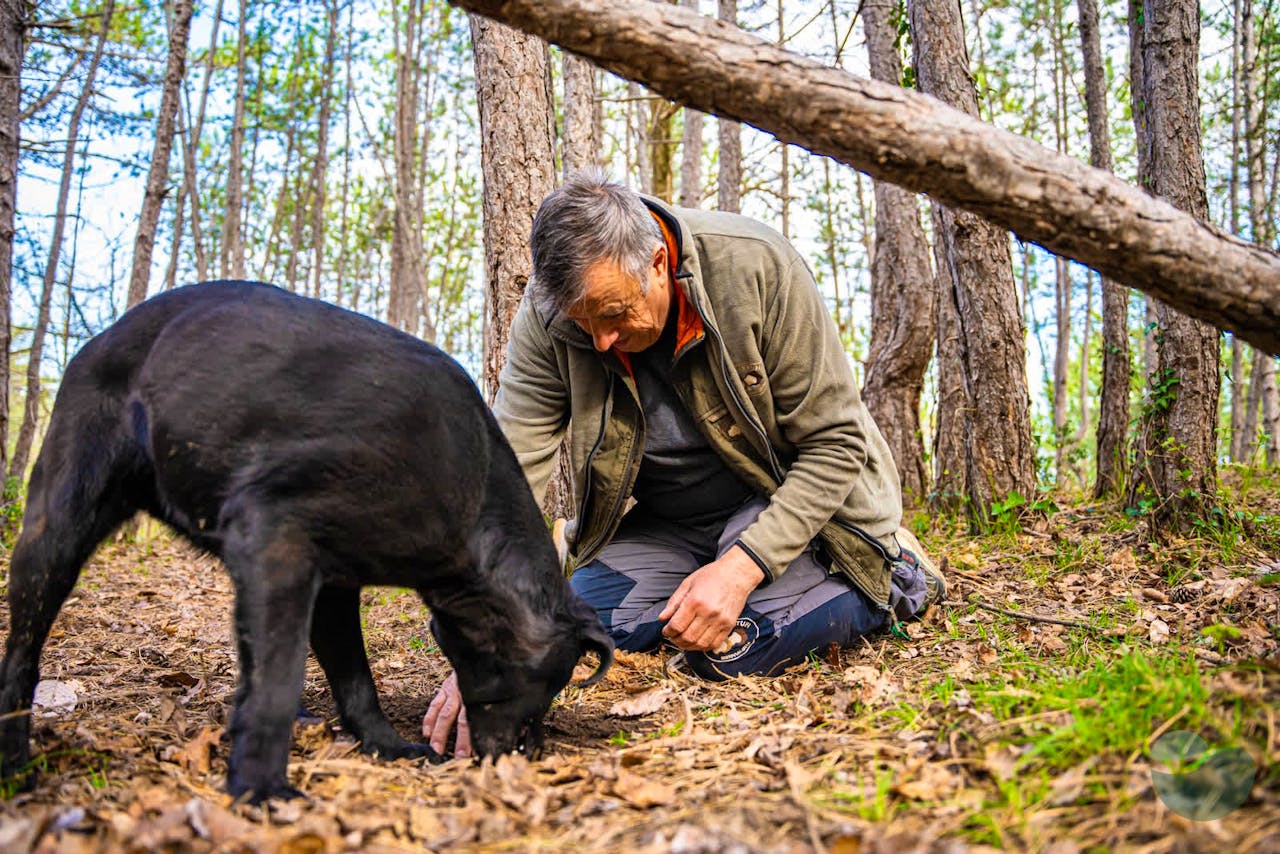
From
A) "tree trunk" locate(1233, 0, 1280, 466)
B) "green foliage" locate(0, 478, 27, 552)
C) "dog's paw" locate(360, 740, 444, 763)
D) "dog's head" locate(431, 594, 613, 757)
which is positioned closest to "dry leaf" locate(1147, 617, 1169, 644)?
"dog's head" locate(431, 594, 613, 757)

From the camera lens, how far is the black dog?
2.50m

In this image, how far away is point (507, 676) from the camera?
3016 mm

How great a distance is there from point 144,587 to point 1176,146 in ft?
26.5

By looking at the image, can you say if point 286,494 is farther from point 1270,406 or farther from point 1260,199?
point 1260,199

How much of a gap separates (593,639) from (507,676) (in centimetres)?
33

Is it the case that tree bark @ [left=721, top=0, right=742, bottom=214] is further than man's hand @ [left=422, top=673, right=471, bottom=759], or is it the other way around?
tree bark @ [left=721, top=0, right=742, bottom=214]

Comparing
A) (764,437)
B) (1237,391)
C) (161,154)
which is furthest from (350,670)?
(1237,391)

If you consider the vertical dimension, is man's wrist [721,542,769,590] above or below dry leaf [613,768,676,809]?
above

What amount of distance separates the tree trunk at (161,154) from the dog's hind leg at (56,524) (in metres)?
7.62

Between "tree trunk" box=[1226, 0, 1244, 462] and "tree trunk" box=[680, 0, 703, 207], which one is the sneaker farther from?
"tree trunk" box=[1226, 0, 1244, 462]

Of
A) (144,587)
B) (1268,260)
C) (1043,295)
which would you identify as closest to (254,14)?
(144,587)

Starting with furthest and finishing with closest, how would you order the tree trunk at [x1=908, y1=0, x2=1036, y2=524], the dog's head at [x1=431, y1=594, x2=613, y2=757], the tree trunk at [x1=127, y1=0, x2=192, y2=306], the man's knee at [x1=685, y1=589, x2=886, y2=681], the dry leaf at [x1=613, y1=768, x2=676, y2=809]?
the tree trunk at [x1=127, y1=0, x2=192, y2=306], the tree trunk at [x1=908, y1=0, x2=1036, y2=524], the man's knee at [x1=685, y1=589, x2=886, y2=681], the dog's head at [x1=431, y1=594, x2=613, y2=757], the dry leaf at [x1=613, y1=768, x2=676, y2=809]

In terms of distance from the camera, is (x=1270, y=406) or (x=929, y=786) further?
(x=1270, y=406)

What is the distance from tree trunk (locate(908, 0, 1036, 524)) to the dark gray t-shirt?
2.87 meters
